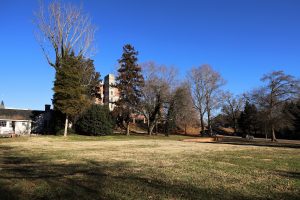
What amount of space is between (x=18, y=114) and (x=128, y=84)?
18.7 m

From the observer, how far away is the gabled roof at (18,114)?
49.9m

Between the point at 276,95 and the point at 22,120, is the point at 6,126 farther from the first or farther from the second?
the point at 276,95

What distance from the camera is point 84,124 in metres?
46.2

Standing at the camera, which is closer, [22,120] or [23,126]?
[22,120]

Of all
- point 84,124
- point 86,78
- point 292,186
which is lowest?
point 292,186

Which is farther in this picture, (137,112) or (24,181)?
(137,112)

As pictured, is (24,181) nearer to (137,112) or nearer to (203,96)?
(137,112)

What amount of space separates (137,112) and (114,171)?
42.3 m

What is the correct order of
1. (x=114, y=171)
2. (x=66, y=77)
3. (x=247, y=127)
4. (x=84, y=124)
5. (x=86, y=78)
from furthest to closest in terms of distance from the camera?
(x=247, y=127) < (x=86, y=78) < (x=84, y=124) < (x=66, y=77) < (x=114, y=171)

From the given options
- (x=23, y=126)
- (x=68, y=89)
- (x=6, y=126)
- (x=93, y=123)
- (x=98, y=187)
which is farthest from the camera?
(x=23, y=126)

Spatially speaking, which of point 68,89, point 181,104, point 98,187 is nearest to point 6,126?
point 68,89

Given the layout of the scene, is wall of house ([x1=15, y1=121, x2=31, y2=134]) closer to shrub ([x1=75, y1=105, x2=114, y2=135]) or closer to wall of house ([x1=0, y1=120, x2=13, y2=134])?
wall of house ([x1=0, y1=120, x2=13, y2=134])

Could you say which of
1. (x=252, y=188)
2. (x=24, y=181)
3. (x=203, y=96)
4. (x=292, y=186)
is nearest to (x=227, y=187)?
(x=252, y=188)

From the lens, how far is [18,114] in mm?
51031
